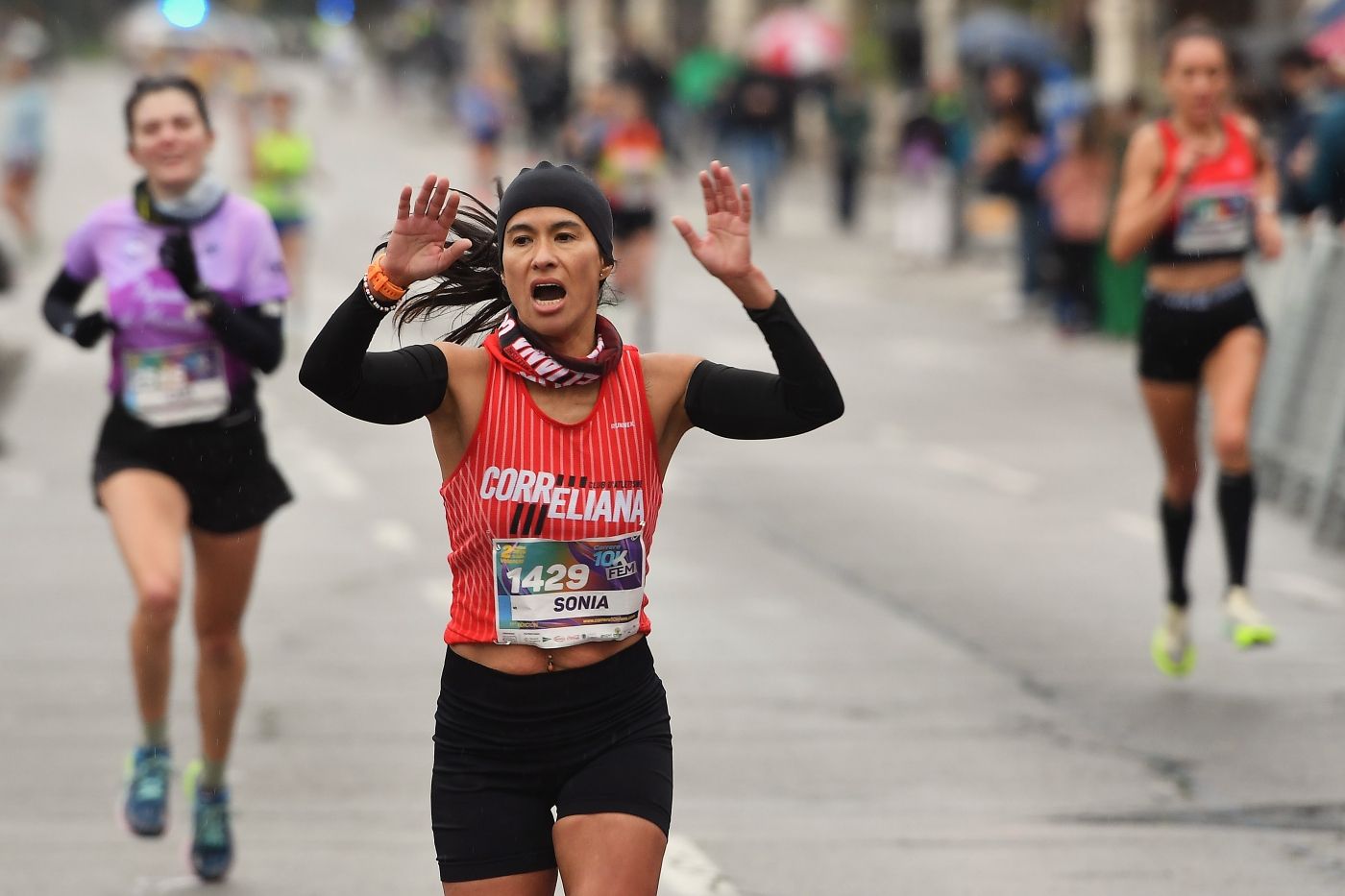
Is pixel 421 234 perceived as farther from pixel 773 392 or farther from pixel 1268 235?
pixel 1268 235

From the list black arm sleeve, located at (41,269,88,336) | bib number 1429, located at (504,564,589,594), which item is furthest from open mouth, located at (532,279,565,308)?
black arm sleeve, located at (41,269,88,336)

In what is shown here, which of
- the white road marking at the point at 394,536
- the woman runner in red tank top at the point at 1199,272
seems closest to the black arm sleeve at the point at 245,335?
the woman runner in red tank top at the point at 1199,272

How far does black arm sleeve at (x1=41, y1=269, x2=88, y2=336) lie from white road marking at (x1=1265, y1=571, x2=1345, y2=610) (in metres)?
5.83

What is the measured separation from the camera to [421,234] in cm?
432

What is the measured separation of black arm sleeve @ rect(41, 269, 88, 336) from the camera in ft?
21.8

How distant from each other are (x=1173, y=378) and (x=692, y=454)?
694 centimetres

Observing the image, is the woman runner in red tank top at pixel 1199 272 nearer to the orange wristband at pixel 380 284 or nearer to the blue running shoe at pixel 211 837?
the blue running shoe at pixel 211 837

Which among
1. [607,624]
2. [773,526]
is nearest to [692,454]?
[773,526]

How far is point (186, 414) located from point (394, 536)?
5611 millimetres

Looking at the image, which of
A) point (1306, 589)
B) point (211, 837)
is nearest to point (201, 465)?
point (211, 837)

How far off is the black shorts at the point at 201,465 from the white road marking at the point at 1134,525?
6.43 metres

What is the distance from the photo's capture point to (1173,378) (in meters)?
8.36

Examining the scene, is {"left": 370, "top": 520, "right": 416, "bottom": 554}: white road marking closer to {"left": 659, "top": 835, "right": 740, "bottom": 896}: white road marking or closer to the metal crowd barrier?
the metal crowd barrier

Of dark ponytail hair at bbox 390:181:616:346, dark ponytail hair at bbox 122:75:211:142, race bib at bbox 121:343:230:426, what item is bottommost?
race bib at bbox 121:343:230:426
